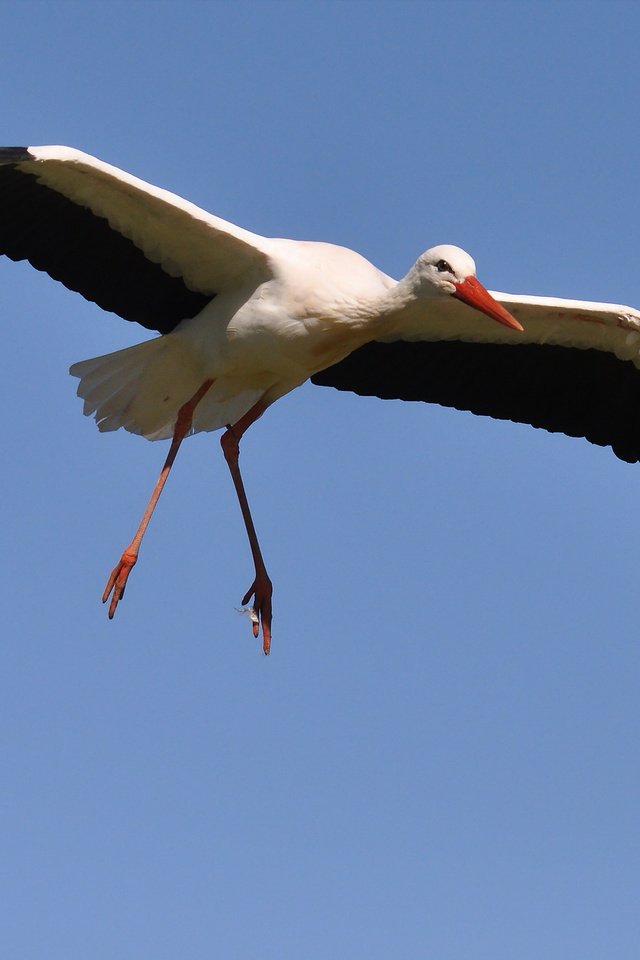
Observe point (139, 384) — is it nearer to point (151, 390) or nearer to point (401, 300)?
point (151, 390)

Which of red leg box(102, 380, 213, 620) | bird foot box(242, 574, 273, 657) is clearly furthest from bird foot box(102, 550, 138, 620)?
bird foot box(242, 574, 273, 657)

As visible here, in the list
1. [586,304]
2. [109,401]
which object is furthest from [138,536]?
[586,304]

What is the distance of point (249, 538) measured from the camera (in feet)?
40.4

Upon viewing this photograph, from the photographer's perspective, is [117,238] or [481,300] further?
[117,238]

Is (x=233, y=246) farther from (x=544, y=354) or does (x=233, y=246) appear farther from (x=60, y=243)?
(x=544, y=354)

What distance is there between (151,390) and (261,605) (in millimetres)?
1336

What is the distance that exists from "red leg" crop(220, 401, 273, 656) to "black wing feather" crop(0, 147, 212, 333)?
71cm

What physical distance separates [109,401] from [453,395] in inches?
81.8

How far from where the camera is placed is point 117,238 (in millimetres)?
11562

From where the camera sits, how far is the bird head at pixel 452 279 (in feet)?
36.1

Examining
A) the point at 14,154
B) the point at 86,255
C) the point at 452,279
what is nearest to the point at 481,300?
the point at 452,279

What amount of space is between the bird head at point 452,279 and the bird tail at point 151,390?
4.27 ft

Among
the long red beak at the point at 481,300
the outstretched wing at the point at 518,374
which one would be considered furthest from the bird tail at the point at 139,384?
the long red beak at the point at 481,300

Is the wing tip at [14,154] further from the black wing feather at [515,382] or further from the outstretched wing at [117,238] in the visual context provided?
the black wing feather at [515,382]
